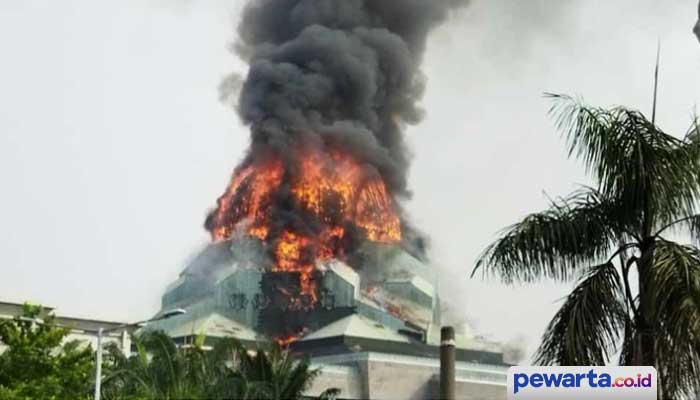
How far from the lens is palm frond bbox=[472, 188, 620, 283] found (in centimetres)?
1426

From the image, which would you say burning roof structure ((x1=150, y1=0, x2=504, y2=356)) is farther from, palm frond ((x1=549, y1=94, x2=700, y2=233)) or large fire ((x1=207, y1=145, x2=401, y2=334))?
palm frond ((x1=549, y1=94, x2=700, y2=233))

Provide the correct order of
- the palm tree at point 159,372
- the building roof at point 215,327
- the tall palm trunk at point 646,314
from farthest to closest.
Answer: the building roof at point 215,327, the palm tree at point 159,372, the tall palm trunk at point 646,314

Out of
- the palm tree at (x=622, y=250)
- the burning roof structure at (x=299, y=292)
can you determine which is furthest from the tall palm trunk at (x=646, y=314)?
the burning roof structure at (x=299, y=292)

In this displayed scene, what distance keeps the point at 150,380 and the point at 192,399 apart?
11.2 ft

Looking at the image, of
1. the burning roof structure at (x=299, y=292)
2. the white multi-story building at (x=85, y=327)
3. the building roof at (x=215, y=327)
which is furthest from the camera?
the burning roof structure at (x=299, y=292)

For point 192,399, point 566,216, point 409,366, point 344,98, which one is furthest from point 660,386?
point 344,98

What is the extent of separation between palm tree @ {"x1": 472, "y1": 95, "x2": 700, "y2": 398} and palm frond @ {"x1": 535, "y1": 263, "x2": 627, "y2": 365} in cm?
1

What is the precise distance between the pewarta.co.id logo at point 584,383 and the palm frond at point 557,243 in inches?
199

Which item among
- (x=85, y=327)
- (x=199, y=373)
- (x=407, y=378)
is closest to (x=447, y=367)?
(x=199, y=373)

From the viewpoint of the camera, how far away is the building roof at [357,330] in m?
123

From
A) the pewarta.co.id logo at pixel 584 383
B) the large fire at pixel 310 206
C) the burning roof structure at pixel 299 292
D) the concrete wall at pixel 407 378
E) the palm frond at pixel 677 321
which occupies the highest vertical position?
the large fire at pixel 310 206

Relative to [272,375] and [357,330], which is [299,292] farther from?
[272,375]

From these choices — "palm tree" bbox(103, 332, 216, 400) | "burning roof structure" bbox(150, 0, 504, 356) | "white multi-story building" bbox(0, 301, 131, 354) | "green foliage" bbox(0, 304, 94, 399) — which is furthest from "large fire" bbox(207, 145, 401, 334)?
"green foliage" bbox(0, 304, 94, 399)

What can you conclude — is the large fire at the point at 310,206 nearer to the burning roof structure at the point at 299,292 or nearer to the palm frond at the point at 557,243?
the burning roof structure at the point at 299,292
